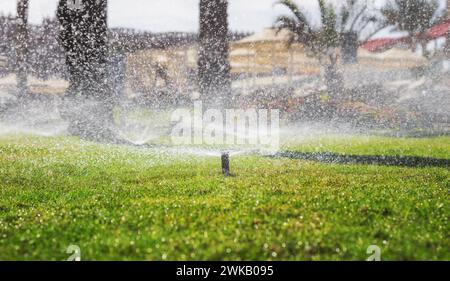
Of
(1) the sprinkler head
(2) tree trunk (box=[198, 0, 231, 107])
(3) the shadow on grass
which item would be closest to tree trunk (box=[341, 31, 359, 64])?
(2) tree trunk (box=[198, 0, 231, 107])

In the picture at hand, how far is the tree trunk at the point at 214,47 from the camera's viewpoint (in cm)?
2019

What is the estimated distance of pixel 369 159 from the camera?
11.8 m

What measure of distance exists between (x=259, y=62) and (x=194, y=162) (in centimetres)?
2504

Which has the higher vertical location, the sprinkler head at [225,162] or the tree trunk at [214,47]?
the tree trunk at [214,47]

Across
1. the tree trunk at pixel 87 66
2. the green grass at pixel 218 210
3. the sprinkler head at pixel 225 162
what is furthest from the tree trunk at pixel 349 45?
the sprinkler head at pixel 225 162

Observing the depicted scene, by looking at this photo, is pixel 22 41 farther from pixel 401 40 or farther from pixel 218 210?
pixel 218 210

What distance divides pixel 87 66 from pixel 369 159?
1025 cm

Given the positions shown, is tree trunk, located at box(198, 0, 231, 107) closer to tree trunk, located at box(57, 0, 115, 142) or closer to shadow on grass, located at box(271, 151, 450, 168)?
tree trunk, located at box(57, 0, 115, 142)

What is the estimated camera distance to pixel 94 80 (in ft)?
57.6

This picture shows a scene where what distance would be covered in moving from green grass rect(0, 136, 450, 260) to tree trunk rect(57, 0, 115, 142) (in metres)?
6.61

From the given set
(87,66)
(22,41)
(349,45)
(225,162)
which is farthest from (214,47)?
(22,41)

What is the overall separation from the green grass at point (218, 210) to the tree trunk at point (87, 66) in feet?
21.7

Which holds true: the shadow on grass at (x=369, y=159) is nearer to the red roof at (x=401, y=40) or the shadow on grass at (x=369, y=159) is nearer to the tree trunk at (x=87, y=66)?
the tree trunk at (x=87, y=66)

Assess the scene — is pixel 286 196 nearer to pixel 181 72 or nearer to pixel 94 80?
pixel 94 80
